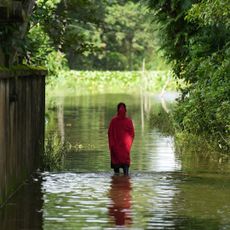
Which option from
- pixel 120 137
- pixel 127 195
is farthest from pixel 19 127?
pixel 120 137

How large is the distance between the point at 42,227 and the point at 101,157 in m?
10.3

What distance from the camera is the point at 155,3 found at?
27406 mm

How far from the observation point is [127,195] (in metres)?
14.8

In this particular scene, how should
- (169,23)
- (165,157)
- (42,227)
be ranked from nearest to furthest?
(42,227)
(165,157)
(169,23)

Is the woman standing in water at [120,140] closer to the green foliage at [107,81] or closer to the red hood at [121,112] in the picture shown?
the red hood at [121,112]

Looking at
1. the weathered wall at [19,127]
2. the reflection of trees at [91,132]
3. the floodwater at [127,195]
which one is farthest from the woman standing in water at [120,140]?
the reflection of trees at [91,132]

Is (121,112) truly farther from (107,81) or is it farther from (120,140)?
(107,81)

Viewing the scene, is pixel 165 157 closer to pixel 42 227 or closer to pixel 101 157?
pixel 101 157

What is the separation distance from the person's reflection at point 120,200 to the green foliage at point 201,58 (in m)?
3.93

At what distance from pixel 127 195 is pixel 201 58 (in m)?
9.88

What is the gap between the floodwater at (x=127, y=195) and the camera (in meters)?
12.3

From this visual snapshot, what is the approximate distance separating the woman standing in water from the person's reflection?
1.58 feet

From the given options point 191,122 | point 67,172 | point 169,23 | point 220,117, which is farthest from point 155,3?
point 67,172

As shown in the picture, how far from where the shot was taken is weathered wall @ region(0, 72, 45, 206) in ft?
44.3
